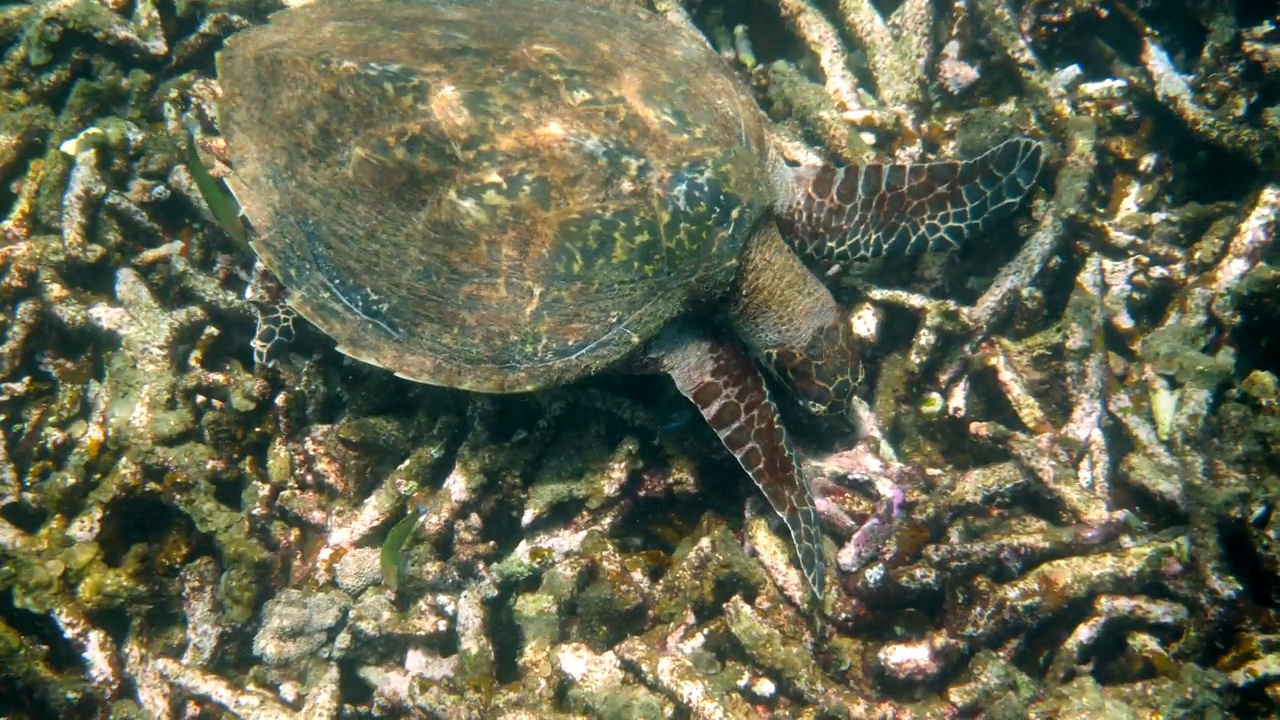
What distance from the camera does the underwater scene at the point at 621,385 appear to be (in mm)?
2881

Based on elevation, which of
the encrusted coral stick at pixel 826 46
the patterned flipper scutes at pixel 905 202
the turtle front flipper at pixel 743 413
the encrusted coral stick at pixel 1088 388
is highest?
the encrusted coral stick at pixel 826 46

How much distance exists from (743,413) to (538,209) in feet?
5.01

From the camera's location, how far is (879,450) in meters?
3.38

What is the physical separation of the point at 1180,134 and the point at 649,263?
345 centimetres

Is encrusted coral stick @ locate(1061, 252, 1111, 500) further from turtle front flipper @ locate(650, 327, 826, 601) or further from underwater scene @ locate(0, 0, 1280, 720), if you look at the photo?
turtle front flipper @ locate(650, 327, 826, 601)

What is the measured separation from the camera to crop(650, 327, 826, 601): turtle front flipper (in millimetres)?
3109

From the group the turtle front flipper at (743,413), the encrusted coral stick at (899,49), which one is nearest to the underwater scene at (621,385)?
the turtle front flipper at (743,413)

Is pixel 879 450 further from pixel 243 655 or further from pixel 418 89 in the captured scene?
pixel 243 655

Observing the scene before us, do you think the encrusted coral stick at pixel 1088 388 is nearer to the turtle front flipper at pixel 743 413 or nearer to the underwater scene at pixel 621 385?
the underwater scene at pixel 621 385

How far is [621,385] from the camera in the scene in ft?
12.4

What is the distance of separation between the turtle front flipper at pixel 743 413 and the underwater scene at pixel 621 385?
0.02 metres

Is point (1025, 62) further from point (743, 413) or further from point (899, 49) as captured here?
point (743, 413)

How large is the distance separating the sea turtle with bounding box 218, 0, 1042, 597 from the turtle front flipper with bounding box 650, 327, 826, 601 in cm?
1

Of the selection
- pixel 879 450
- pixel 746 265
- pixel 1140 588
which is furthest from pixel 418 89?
pixel 1140 588
